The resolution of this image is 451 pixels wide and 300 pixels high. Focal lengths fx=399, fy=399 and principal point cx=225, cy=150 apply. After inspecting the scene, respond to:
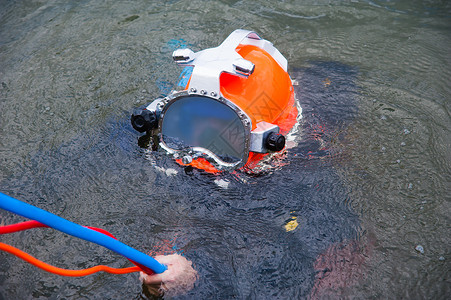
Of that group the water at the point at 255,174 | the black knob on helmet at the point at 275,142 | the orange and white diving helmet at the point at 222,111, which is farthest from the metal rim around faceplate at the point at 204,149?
the water at the point at 255,174

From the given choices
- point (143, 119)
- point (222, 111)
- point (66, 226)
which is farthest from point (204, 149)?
point (66, 226)

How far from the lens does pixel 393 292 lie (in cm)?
205

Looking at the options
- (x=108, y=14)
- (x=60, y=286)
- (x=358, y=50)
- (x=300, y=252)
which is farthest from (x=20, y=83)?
(x=358, y=50)

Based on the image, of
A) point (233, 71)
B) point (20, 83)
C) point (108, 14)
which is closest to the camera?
point (233, 71)

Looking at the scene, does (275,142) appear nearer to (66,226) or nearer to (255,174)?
(255,174)

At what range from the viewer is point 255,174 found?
263 centimetres

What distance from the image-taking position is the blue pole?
1288mm

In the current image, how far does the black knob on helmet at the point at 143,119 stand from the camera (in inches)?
95.0

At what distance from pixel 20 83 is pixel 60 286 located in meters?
2.29

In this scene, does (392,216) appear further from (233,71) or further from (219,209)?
(233,71)

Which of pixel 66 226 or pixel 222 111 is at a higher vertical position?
pixel 66 226

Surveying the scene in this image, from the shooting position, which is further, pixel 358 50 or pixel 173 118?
pixel 358 50

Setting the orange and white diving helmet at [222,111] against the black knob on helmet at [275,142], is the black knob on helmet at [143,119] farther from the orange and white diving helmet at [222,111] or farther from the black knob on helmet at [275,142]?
the black knob on helmet at [275,142]

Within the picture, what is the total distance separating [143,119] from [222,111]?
496 mm
